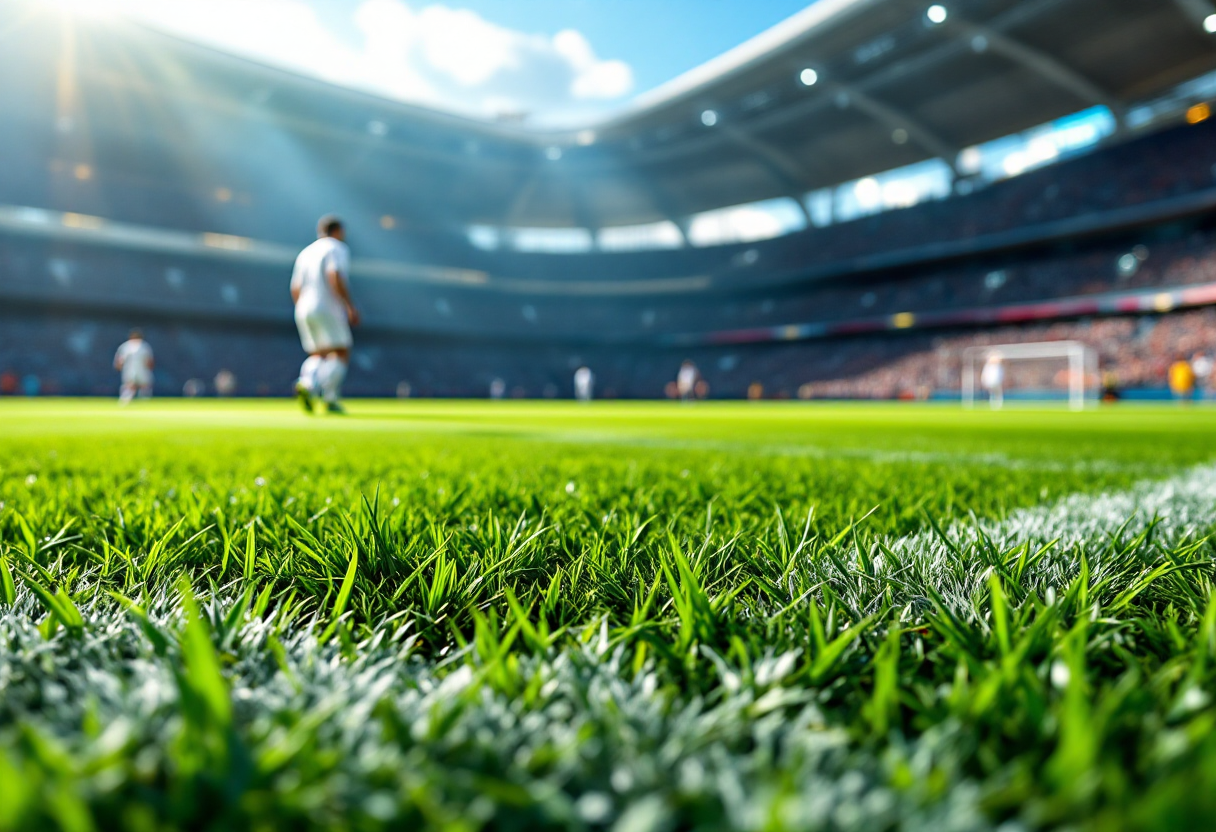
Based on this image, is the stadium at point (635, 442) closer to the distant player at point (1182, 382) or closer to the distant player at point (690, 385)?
the distant player at point (1182, 382)

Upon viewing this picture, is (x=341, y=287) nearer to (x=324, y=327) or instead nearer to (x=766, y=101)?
(x=324, y=327)

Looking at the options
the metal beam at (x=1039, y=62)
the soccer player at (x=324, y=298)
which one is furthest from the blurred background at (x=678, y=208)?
the soccer player at (x=324, y=298)

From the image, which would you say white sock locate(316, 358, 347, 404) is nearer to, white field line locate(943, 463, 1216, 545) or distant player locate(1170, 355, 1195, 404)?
white field line locate(943, 463, 1216, 545)

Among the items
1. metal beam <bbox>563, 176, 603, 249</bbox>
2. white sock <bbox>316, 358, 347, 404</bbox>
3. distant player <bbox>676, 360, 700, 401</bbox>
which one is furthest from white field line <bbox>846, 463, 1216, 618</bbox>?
metal beam <bbox>563, 176, 603, 249</bbox>

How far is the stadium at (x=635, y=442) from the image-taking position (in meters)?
0.40

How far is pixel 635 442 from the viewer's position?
15.7 ft

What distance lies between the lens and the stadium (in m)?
0.40

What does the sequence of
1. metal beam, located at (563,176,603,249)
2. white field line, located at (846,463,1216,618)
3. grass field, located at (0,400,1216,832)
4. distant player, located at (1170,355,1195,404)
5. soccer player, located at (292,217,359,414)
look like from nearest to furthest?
grass field, located at (0,400,1216,832) < white field line, located at (846,463,1216,618) < soccer player, located at (292,217,359,414) < distant player, located at (1170,355,1195,404) < metal beam, located at (563,176,603,249)

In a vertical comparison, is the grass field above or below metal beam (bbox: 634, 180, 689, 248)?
below

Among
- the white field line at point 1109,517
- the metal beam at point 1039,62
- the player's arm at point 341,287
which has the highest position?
the metal beam at point 1039,62

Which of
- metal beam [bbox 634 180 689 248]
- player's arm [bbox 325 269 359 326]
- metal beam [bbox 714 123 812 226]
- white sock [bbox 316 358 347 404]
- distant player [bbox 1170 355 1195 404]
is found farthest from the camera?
metal beam [bbox 634 180 689 248]

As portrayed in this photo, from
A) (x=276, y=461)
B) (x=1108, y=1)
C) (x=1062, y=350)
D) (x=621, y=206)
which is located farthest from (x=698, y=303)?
(x=276, y=461)

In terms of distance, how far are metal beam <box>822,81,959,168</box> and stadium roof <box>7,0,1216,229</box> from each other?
0.26ft

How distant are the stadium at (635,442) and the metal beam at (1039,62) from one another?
0.21 meters
